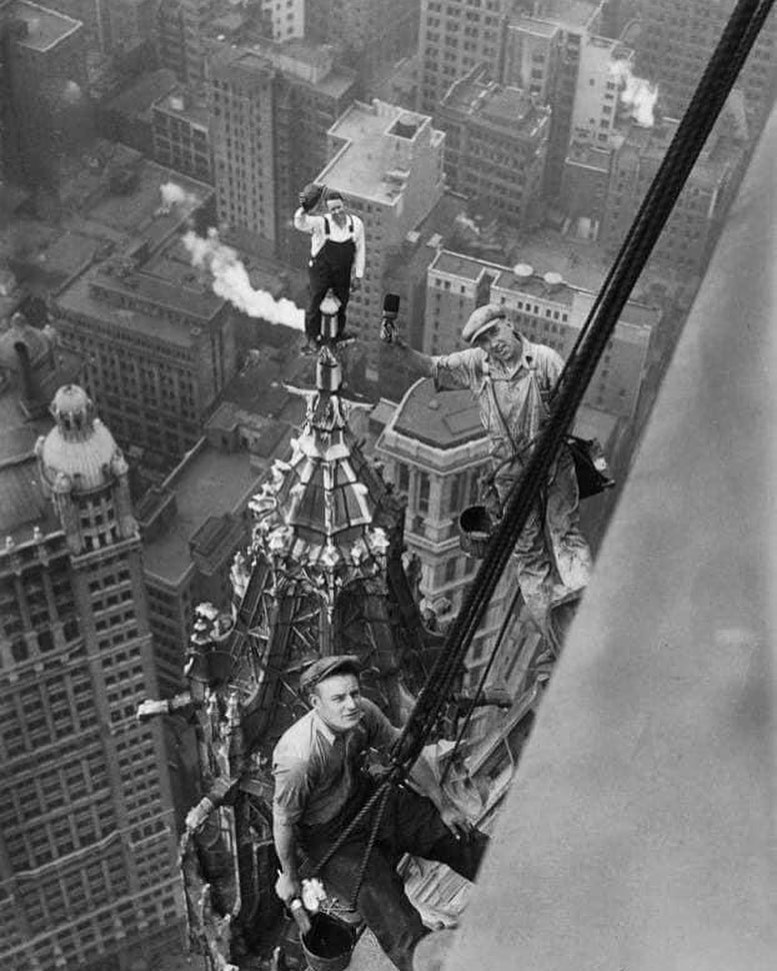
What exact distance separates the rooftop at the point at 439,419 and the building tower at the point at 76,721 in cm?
903

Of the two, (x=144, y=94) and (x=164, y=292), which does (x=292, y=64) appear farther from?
(x=164, y=292)

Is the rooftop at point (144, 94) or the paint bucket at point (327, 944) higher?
the paint bucket at point (327, 944)

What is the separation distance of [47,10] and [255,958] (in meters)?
78.9

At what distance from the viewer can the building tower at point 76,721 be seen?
44.7m

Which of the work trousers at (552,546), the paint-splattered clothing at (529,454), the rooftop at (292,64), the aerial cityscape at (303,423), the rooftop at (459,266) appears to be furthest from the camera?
the rooftop at (292,64)

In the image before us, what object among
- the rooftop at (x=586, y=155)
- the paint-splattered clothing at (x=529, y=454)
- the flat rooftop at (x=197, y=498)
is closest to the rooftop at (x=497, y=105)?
the rooftop at (x=586, y=155)

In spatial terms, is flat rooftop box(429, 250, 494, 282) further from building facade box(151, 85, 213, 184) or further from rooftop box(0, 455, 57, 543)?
rooftop box(0, 455, 57, 543)

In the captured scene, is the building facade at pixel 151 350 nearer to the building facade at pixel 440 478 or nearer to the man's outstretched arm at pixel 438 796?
the building facade at pixel 440 478

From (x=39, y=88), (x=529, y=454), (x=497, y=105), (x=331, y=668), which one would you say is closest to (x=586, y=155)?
(x=497, y=105)

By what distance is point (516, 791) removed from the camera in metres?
4.22

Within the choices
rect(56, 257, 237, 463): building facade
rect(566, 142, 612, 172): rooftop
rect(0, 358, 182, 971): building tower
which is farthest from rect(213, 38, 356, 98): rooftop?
rect(0, 358, 182, 971): building tower

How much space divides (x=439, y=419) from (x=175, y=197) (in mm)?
40257

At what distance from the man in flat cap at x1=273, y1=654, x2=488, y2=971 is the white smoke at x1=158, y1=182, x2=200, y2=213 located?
72.2 meters

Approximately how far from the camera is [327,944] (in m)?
9.87
